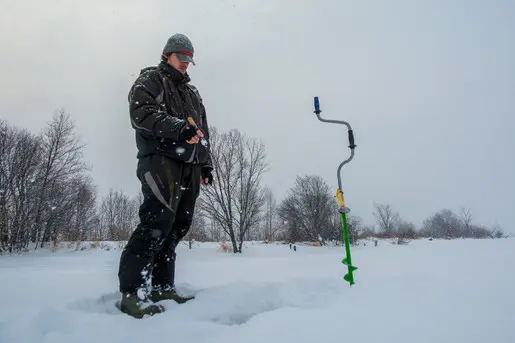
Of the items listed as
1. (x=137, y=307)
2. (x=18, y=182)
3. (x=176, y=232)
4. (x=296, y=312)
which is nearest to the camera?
(x=296, y=312)

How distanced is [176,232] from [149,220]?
0.36m

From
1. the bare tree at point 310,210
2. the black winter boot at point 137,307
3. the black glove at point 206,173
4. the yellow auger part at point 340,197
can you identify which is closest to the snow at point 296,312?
the black winter boot at point 137,307

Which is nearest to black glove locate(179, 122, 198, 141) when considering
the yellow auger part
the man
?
the man

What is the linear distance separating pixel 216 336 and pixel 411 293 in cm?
99

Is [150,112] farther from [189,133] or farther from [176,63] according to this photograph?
[176,63]

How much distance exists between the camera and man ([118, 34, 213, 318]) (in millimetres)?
1637

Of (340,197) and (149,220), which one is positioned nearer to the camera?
(149,220)

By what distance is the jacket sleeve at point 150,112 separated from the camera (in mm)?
1680

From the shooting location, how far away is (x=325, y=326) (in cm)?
108

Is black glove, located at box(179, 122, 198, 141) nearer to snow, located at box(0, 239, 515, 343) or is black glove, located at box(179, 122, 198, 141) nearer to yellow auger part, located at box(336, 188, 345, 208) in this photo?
snow, located at box(0, 239, 515, 343)

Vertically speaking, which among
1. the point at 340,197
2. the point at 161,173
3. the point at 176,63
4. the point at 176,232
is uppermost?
the point at 176,63

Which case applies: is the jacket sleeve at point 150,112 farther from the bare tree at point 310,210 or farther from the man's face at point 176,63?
the bare tree at point 310,210

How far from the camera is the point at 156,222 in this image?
67.4 inches

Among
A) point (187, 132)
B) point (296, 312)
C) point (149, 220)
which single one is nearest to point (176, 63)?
Result: point (187, 132)
